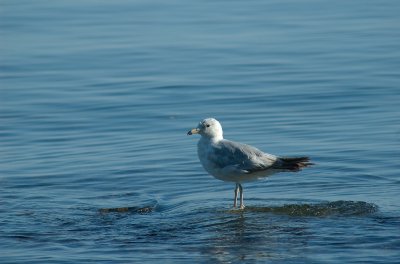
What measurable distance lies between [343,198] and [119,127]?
4787 mm

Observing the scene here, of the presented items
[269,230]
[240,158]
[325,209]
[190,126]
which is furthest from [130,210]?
[190,126]

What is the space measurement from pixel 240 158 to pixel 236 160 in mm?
50

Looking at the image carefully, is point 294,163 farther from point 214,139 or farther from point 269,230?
point 214,139

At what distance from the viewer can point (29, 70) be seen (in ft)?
65.2

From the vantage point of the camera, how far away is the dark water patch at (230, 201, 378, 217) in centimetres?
1162

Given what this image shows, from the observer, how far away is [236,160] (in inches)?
475

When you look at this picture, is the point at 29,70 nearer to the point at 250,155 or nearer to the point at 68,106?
the point at 68,106

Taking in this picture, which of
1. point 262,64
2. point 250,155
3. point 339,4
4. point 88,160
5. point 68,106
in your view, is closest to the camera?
point 250,155

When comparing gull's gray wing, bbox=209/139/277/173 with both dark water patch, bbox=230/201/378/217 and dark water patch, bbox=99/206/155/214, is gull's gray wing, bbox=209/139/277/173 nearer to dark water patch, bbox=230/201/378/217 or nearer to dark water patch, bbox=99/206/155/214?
dark water patch, bbox=230/201/378/217

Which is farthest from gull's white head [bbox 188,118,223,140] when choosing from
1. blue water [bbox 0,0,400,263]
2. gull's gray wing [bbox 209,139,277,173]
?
blue water [bbox 0,0,400,263]

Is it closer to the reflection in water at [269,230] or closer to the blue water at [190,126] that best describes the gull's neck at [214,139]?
the blue water at [190,126]

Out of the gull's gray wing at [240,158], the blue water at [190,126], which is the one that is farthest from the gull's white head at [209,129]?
the blue water at [190,126]

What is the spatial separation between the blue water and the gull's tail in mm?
469

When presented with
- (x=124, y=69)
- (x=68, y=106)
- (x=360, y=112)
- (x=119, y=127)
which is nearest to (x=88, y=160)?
(x=119, y=127)
